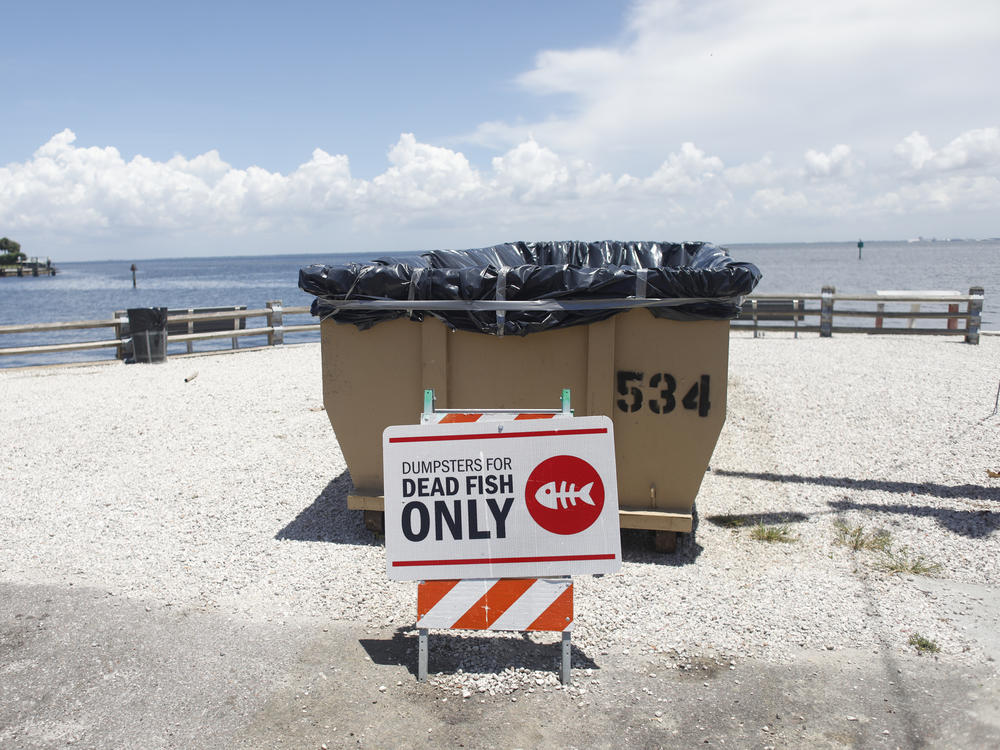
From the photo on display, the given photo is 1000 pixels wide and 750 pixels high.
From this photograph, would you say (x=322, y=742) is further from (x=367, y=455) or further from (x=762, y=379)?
(x=762, y=379)

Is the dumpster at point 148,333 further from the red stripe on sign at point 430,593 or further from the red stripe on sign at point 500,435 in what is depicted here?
the red stripe on sign at point 430,593

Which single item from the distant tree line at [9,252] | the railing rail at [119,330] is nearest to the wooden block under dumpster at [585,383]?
the railing rail at [119,330]

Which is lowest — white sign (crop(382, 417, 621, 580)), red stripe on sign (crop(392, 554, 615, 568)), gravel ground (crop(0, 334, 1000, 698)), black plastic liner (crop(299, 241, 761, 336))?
gravel ground (crop(0, 334, 1000, 698))

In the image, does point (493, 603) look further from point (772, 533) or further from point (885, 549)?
point (885, 549)

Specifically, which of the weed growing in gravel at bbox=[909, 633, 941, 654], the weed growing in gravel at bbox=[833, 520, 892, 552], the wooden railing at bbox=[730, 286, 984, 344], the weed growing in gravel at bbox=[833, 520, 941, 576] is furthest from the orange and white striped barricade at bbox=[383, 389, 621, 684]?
the wooden railing at bbox=[730, 286, 984, 344]

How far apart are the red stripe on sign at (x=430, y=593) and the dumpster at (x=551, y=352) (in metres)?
1.66

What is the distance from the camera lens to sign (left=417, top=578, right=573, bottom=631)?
3643 millimetres

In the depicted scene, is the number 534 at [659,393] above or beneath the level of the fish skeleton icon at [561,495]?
above

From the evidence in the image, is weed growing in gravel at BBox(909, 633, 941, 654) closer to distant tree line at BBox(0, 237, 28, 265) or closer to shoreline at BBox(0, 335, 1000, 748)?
shoreline at BBox(0, 335, 1000, 748)

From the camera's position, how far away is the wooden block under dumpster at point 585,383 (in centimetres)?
482

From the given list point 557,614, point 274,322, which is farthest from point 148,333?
Answer: point 557,614

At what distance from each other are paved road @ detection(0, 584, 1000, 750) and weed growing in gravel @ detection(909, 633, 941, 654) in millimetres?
91

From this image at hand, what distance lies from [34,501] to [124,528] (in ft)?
4.01

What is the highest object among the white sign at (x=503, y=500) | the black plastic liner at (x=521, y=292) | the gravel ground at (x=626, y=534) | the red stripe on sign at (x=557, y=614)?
the black plastic liner at (x=521, y=292)
